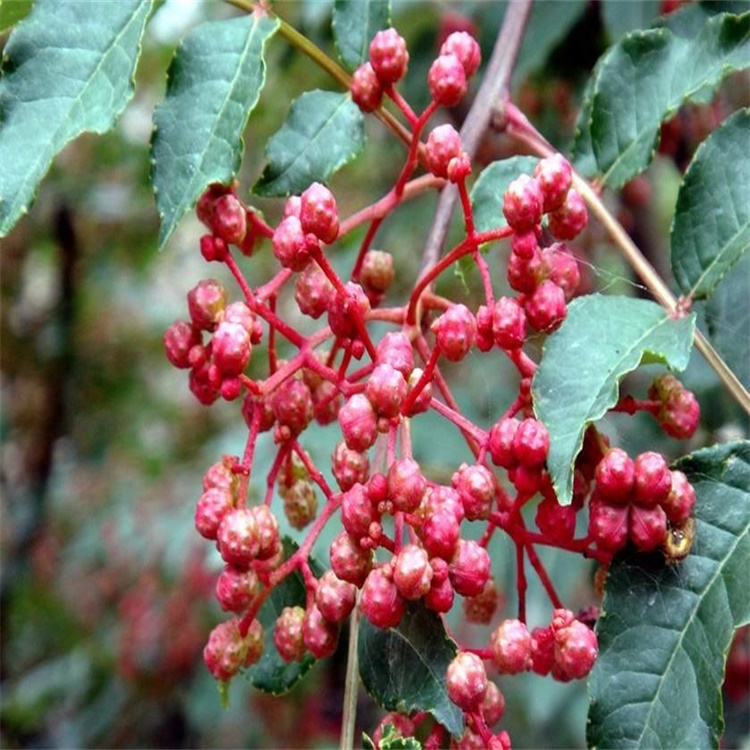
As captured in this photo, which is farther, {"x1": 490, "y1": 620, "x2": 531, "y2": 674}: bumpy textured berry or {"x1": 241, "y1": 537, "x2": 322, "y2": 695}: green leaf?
{"x1": 241, "y1": 537, "x2": 322, "y2": 695}: green leaf

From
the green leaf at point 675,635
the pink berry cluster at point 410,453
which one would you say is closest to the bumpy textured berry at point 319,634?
the pink berry cluster at point 410,453

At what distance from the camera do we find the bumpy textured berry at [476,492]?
910 mm

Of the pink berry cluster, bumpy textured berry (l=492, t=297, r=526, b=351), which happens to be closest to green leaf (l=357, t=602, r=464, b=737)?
the pink berry cluster

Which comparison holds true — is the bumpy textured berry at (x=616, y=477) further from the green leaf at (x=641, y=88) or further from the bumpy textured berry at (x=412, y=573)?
the green leaf at (x=641, y=88)

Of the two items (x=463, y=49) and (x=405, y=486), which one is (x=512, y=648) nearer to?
(x=405, y=486)

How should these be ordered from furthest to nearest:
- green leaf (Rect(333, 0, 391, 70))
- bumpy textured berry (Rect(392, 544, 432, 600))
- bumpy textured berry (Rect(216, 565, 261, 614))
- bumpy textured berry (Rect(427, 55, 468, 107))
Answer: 1. green leaf (Rect(333, 0, 391, 70))
2. bumpy textured berry (Rect(427, 55, 468, 107))
3. bumpy textured berry (Rect(216, 565, 261, 614))
4. bumpy textured berry (Rect(392, 544, 432, 600))

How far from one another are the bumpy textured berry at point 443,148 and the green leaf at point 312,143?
15 cm

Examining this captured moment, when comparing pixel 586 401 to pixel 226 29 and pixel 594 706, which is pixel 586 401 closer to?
pixel 594 706

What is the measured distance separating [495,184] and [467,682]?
546 mm

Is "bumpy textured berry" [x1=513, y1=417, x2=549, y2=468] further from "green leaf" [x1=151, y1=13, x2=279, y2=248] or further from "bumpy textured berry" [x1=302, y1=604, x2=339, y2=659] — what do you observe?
"green leaf" [x1=151, y1=13, x2=279, y2=248]

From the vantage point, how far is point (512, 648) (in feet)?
3.00

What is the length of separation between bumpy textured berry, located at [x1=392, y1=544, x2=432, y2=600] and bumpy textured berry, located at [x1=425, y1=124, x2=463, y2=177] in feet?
1.21

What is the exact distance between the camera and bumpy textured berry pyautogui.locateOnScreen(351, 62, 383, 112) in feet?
3.78

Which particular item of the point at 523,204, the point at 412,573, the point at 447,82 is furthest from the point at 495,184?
the point at 412,573
